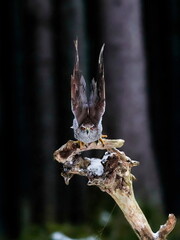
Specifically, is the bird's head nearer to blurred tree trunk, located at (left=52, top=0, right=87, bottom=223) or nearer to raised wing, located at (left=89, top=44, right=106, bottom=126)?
raised wing, located at (left=89, top=44, right=106, bottom=126)

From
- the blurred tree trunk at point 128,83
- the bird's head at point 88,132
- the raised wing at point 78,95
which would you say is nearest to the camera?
the raised wing at point 78,95

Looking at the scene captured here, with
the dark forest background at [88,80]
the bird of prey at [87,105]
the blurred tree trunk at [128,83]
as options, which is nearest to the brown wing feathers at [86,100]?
the bird of prey at [87,105]

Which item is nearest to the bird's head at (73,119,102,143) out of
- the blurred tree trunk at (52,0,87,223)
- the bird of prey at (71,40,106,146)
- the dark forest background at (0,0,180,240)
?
the bird of prey at (71,40,106,146)

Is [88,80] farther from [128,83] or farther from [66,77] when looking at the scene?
[128,83]

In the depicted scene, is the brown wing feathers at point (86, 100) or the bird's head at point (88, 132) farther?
the bird's head at point (88, 132)

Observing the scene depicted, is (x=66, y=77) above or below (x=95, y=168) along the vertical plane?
above

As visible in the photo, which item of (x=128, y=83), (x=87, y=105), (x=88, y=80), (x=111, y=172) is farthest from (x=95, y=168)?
(x=88, y=80)

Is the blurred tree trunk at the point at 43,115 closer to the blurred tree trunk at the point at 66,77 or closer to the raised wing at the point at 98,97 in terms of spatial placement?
the blurred tree trunk at the point at 66,77

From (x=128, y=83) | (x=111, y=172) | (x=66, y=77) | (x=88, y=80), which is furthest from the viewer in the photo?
(x=88, y=80)
